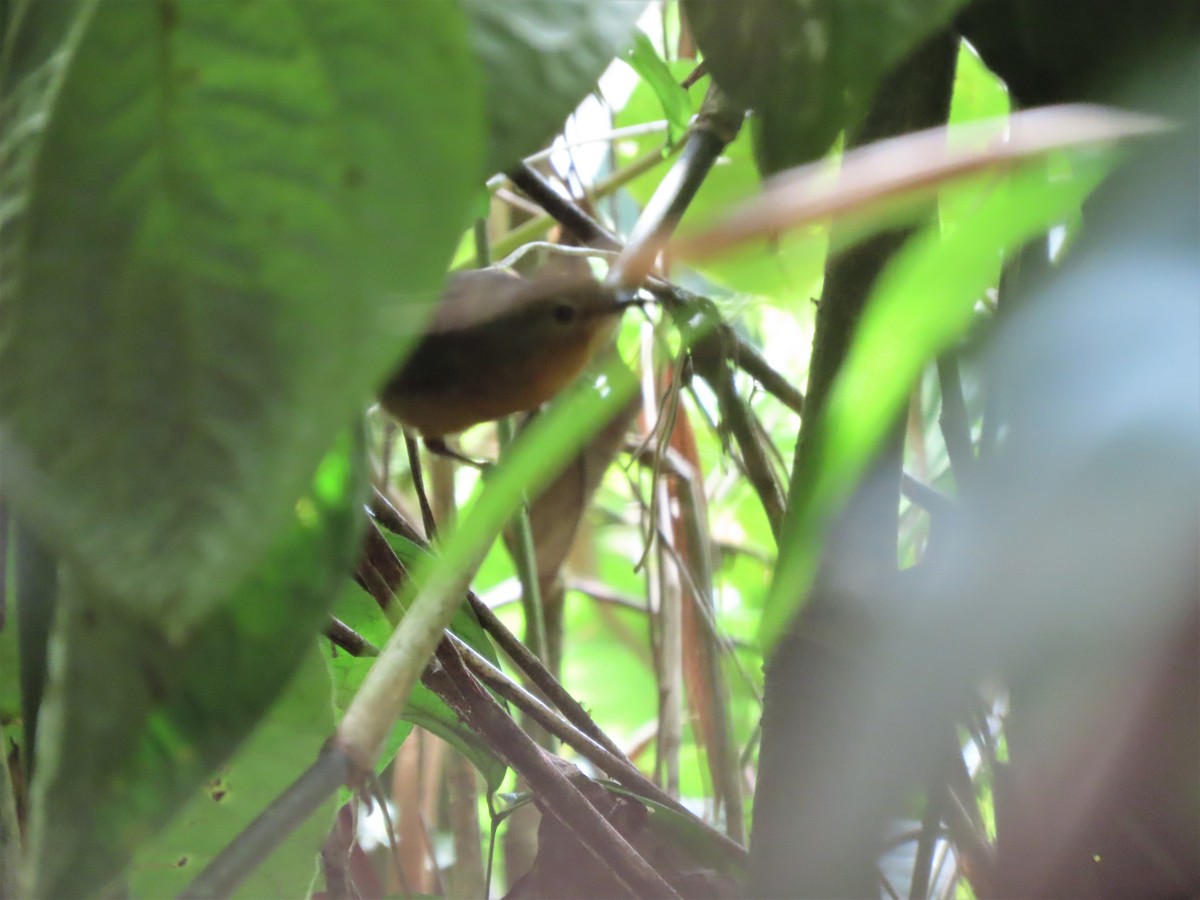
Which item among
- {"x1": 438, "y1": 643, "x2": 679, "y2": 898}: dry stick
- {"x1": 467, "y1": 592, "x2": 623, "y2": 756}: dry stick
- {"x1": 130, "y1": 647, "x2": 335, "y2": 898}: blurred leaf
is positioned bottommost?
{"x1": 130, "y1": 647, "x2": 335, "y2": 898}: blurred leaf

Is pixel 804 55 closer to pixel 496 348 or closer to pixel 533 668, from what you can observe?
pixel 496 348

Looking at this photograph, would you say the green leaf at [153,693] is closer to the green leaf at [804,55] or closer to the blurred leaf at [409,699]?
the green leaf at [804,55]

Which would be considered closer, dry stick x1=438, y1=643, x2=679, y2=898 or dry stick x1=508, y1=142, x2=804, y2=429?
dry stick x1=438, y1=643, x2=679, y2=898

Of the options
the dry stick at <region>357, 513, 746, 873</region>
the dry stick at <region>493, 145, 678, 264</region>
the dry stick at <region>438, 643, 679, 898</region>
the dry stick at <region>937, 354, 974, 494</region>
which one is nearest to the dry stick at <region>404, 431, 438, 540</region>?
the dry stick at <region>357, 513, 746, 873</region>

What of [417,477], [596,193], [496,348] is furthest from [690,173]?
[596,193]

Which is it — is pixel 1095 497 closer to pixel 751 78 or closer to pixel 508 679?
pixel 751 78

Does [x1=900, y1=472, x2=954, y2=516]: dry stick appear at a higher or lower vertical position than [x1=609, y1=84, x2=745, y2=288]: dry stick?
lower

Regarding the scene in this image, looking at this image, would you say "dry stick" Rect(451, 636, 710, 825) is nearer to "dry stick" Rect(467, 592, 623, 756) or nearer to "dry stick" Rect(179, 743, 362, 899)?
"dry stick" Rect(467, 592, 623, 756)
